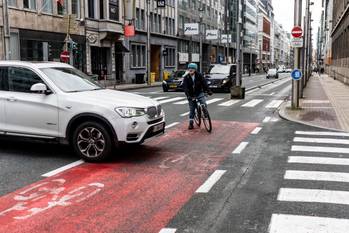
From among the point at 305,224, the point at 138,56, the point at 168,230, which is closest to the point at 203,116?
the point at 305,224

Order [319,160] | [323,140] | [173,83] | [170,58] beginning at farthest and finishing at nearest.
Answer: [170,58] < [173,83] < [323,140] < [319,160]

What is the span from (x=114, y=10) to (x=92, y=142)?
3647cm

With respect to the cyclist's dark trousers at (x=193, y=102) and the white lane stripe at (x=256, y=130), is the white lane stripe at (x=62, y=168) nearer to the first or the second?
the cyclist's dark trousers at (x=193, y=102)

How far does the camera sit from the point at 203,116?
12383 millimetres

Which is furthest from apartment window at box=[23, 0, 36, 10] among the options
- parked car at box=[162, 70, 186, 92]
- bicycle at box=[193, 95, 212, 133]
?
bicycle at box=[193, 95, 212, 133]

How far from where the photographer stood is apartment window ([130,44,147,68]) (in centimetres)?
4791

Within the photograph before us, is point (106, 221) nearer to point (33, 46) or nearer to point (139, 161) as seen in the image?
point (139, 161)

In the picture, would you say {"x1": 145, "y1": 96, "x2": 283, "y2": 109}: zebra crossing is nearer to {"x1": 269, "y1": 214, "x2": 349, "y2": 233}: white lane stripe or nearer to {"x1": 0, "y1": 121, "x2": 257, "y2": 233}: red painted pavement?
{"x1": 0, "y1": 121, "x2": 257, "y2": 233}: red painted pavement

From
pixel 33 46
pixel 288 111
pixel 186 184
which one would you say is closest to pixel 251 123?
pixel 288 111

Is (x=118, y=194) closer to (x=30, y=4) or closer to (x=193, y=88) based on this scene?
(x=193, y=88)

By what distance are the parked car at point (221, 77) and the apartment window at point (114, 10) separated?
49.6ft

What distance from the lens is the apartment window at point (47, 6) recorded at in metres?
33.5

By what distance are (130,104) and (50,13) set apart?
28.3 metres

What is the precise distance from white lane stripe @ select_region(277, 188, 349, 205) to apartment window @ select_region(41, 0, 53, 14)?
1193 inches
